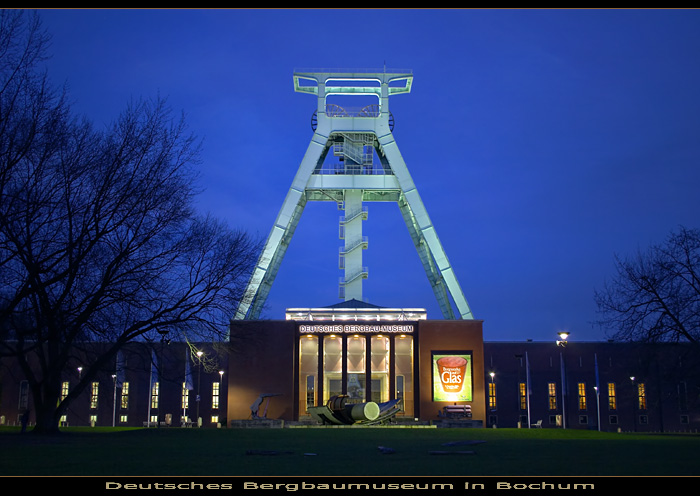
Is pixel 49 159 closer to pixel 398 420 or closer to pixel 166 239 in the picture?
pixel 166 239

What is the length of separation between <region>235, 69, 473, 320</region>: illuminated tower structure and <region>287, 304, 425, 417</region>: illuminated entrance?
4662 mm

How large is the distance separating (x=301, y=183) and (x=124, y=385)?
31024mm

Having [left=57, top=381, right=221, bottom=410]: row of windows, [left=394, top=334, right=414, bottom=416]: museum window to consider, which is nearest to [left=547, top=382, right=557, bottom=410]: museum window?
[left=394, top=334, right=414, bottom=416]: museum window

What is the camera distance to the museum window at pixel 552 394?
7681cm

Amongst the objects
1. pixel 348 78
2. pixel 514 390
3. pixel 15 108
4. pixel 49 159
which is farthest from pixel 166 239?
pixel 514 390

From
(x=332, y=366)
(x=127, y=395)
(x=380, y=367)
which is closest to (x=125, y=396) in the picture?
(x=127, y=395)

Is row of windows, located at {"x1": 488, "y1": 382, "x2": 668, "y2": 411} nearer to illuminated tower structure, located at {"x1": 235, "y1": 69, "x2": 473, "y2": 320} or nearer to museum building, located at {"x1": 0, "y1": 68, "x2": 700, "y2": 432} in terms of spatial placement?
museum building, located at {"x1": 0, "y1": 68, "x2": 700, "y2": 432}

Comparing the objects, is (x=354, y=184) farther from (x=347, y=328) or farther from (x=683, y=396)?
(x=683, y=396)

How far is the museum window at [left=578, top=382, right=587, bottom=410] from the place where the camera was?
7600 cm

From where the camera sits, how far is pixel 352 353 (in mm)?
56156

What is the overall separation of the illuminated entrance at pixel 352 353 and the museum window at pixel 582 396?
2874 cm

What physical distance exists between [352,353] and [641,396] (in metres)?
36.9

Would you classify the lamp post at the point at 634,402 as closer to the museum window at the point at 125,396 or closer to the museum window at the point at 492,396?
the museum window at the point at 492,396
